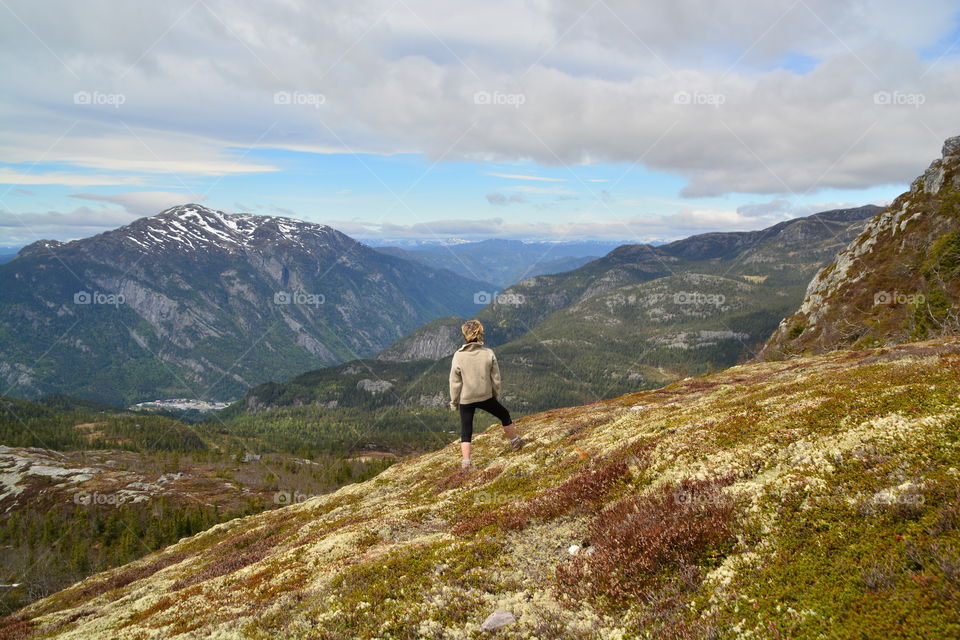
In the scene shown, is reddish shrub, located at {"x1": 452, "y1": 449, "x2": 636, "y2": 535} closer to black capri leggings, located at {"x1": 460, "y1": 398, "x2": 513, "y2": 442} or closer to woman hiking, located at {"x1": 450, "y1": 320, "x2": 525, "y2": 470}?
woman hiking, located at {"x1": 450, "y1": 320, "x2": 525, "y2": 470}

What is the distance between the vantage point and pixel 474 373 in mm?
19562

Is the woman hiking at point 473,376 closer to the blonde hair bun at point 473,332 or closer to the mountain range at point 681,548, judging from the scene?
the blonde hair bun at point 473,332

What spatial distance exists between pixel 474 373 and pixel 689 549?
12502 millimetres

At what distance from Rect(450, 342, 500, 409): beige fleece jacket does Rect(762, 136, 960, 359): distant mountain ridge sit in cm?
6613

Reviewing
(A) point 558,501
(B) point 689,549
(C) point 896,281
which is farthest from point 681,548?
(C) point 896,281

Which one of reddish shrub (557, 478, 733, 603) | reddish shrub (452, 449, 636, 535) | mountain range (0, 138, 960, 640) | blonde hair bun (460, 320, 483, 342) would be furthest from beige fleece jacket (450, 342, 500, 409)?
reddish shrub (557, 478, 733, 603)

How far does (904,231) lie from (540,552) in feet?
436

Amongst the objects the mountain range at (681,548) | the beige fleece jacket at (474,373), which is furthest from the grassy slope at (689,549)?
the beige fleece jacket at (474,373)

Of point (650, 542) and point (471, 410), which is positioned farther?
point (471, 410)

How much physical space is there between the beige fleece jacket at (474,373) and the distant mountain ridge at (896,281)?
6613 centimetres

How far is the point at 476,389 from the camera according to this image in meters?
19.7

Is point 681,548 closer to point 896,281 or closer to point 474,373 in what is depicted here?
point 474,373

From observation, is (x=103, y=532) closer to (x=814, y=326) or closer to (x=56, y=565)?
(x=56, y=565)

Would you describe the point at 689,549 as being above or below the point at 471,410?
below
